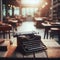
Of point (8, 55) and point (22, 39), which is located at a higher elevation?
point (22, 39)

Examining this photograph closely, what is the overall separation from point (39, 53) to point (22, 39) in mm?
302

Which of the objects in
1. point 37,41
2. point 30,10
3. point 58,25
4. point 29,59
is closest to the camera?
point 29,59

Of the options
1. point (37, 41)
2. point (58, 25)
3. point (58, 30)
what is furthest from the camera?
point (58, 25)

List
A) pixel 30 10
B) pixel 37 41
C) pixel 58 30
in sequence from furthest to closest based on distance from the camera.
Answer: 1. pixel 30 10
2. pixel 58 30
3. pixel 37 41

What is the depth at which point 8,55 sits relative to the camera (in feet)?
7.88

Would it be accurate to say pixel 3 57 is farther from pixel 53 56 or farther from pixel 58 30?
pixel 58 30

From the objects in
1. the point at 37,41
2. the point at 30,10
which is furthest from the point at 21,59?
the point at 30,10

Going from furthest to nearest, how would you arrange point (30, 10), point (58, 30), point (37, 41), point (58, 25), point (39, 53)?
1. point (30, 10)
2. point (58, 25)
3. point (58, 30)
4. point (37, 41)
5. point (39, 53)

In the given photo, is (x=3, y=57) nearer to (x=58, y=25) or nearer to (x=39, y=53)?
(x=39, y=53)

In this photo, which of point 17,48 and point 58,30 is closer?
point 17,48

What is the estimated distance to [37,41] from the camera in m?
2.70

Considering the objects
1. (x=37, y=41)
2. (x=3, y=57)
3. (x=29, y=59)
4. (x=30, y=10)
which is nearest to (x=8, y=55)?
(x=3, y=57)

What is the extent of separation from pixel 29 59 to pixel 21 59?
0.29 feet

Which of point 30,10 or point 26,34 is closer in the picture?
point 26,34
